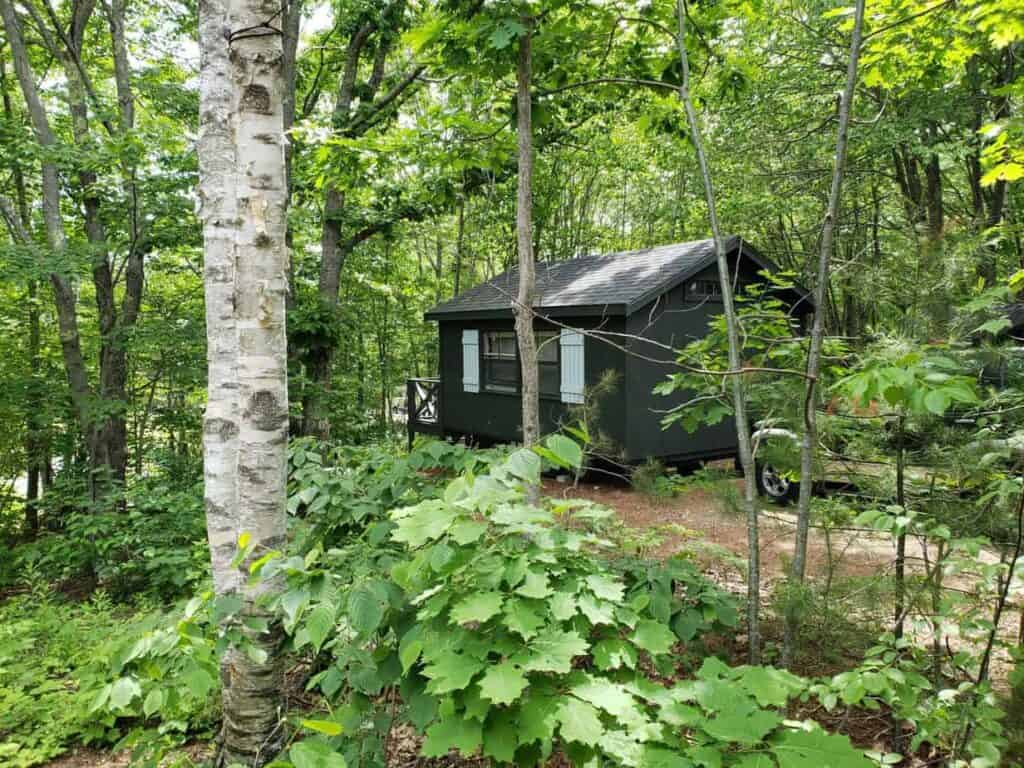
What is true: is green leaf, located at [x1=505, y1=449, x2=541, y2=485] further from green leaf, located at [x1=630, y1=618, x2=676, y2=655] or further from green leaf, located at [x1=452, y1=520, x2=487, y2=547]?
green leaf, located at [x1=630, y1=618, x2=676, y2=655]

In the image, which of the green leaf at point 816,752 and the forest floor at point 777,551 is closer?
the green leaf at point 816,752

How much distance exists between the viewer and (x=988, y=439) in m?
2.09

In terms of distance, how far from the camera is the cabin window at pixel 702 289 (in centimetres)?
825

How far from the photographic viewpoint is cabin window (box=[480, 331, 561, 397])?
29.4 ft

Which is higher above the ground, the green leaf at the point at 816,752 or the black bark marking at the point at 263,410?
the black bark marking at the point at 263,410

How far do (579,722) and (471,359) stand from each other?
9.04 metres

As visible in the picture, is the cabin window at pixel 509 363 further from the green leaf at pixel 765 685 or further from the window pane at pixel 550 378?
the green leaf at pixel 765 685

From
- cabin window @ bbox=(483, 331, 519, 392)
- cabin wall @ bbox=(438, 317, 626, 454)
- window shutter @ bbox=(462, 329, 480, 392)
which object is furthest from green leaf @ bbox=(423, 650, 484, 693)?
window shutter @ bbox=(462, 329, 480, 392)

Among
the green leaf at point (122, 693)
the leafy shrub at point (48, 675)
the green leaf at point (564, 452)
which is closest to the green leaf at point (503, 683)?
the green leaf at point (564, 452)

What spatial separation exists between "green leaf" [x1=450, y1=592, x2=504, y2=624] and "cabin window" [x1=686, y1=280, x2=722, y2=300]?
759cm

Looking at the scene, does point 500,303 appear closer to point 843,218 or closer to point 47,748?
point 843,218

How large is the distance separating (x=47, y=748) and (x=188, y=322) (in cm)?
514

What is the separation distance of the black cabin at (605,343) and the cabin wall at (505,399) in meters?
0.02

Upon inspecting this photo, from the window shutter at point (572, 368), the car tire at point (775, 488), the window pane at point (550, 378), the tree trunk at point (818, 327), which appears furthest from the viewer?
the window pane at point (550, 378)
